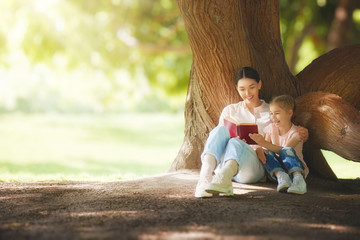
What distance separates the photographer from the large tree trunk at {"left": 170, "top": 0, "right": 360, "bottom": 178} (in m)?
5.07

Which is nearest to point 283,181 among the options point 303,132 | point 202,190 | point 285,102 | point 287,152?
point 287,152

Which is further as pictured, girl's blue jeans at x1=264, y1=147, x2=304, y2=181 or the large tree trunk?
the large tree trunk

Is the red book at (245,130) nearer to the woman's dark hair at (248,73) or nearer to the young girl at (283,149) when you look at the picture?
the young girl at (283,149)

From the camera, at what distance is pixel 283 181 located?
4395mm

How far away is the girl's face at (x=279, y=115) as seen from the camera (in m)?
4.82

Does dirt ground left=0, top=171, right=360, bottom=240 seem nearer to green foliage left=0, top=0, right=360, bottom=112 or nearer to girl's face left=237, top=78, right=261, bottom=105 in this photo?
girl's face left=237, top=78, right=261, bottom=105

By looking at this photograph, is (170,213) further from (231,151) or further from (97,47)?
(97,47)

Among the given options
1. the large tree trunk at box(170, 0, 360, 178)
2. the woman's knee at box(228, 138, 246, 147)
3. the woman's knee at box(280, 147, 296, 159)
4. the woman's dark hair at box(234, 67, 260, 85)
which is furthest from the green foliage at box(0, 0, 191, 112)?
the woman's knee at box(280, 147, 296, 159)

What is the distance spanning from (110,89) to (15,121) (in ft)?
47.9

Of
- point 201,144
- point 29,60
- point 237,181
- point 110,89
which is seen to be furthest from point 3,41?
point 237,181

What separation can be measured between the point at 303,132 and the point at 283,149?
1.25 feet

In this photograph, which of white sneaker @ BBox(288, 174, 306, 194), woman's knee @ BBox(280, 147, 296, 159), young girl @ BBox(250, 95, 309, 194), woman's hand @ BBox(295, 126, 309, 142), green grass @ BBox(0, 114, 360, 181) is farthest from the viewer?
green grass @ BBox(0, 114, 360, 181)

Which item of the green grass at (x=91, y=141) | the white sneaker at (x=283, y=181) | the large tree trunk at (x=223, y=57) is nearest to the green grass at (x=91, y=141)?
the green grass at (x=91, y=141)

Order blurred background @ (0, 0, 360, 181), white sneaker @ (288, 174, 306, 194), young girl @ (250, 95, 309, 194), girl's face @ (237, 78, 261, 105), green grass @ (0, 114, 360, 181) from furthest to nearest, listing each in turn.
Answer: green grass @ (0, 114, 360, 181) → blurred background @ (0, 0, 360, 181) → girl's face @ (237, 78, 261, 105) → young girl @ (250, 95, 309, 194) → white sneaker @ (288, 174, 306, 194)
